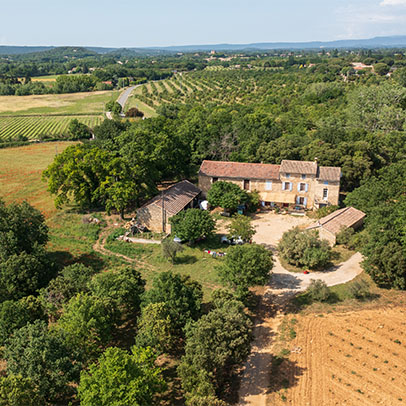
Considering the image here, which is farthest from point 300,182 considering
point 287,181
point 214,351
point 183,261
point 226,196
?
point 214,351

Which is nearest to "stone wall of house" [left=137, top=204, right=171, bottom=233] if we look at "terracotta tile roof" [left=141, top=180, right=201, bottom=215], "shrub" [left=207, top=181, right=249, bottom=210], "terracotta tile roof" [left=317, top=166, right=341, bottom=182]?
"terracotta tile roof" [left=141, top=180, right=201, bottom=215]

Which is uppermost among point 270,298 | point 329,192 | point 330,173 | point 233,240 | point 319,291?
point 330,173

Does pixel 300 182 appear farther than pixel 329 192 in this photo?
Yes

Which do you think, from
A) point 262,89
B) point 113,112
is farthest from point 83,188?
point 262,89

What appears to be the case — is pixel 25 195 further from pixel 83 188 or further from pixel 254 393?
pixel 254 393

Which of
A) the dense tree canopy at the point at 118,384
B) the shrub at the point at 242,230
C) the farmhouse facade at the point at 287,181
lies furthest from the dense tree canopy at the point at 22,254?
the farmhouse facade at the point at 287,181

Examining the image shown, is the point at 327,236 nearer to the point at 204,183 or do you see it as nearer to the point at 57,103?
the point at 204,183

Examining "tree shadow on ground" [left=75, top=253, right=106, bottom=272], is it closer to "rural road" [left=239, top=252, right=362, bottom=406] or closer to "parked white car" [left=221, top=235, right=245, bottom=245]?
"parked white car" [left=221, top=235, right=245, bottom=245]
